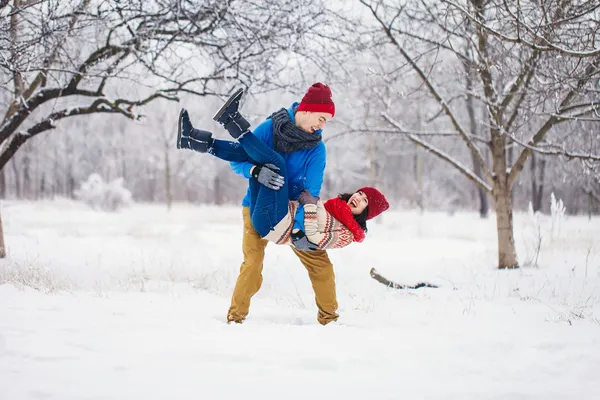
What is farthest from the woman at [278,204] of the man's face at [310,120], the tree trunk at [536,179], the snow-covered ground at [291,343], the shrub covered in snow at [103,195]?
the shrub covered in snow at [103,195]

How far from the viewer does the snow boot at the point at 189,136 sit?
9.90ft

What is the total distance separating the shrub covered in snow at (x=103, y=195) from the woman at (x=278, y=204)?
2033cm

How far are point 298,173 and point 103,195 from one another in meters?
20.6

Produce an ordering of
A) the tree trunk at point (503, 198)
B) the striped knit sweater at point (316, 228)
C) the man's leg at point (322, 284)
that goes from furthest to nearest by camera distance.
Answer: the tree trunk at point (503, 198)
the man's leg at point (322, 284)
the striped knit sweater at point (316, 228)

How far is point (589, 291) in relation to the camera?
4656 millimetres

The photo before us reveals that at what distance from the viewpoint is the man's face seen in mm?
3199

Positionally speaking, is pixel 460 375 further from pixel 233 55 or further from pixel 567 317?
pixel 233 55

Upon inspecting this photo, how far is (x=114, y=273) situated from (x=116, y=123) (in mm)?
25653

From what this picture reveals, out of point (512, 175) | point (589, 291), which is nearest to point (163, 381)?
point (589, 291)

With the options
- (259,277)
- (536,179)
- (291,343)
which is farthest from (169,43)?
(536,179)

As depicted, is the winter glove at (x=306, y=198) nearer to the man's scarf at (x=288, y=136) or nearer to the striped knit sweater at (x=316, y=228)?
the striped knit sweater at (x=316, y=228)

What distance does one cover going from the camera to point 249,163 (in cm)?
317

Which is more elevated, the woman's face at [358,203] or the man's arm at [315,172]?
the man's arm at [315,172]

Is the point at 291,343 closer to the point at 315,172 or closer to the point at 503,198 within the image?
the point at 315,172
